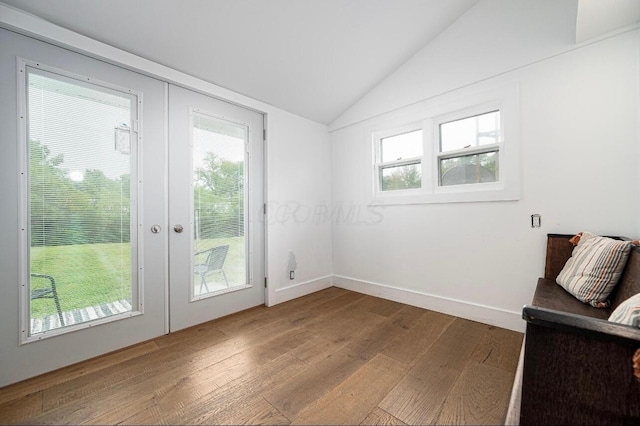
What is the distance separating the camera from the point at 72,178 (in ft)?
5.87

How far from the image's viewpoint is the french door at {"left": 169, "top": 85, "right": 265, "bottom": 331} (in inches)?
89.6

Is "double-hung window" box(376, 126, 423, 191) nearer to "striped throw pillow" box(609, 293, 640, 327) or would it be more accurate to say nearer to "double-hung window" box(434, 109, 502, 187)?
"double-hung window" box(434, 109, 502, 187)

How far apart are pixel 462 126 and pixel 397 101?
795mm

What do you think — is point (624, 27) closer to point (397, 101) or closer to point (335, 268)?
point (397, 101)

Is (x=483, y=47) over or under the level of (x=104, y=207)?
over

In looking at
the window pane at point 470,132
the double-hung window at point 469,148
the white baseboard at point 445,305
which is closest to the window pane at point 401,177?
the double-hung window at point 469,148

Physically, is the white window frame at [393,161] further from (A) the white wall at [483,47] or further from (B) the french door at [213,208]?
(B) the french door at [213,208]

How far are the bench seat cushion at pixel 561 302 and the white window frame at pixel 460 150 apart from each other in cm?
78

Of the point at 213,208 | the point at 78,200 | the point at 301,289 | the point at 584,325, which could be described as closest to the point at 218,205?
the point at 213,208

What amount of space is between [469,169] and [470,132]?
0.36 metres

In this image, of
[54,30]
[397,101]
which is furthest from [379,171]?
[54,30]

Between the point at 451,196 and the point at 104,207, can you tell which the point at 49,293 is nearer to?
the point at 104,207

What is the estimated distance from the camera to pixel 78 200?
1.82m

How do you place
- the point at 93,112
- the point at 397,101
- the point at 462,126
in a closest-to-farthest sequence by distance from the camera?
the point at 93,112, the point at 462,126, the point at 397,101
